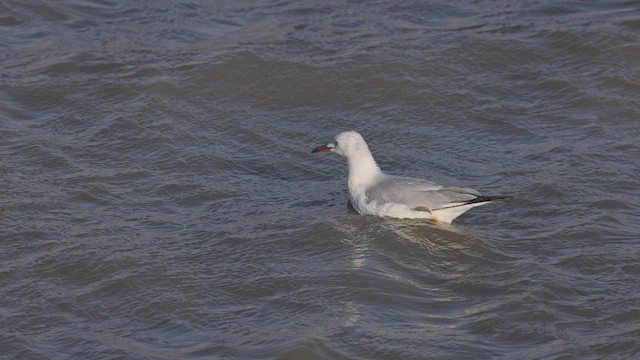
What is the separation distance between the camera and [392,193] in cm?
938

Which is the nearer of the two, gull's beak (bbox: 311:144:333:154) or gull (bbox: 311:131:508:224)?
gull (bbox: 311:131:508:224)

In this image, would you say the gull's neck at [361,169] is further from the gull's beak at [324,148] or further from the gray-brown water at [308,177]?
the gray-brown water at [308,177]

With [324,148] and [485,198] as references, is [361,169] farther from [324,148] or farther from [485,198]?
[485,198]

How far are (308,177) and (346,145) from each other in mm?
552

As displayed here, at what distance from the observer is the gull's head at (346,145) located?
991cm

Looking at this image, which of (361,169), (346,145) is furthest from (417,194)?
(346,145)

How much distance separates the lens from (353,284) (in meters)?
8.08

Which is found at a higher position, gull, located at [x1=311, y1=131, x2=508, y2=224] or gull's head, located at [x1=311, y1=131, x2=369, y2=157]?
gull's head, located at [x1=311, y1=131, x2=369, y2=157]

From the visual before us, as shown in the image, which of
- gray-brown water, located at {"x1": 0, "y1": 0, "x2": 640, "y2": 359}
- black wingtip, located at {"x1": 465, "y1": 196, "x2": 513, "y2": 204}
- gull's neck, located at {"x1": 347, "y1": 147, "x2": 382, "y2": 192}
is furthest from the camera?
gull's neck, located at {"x1": 347, "y1": 147, "x2": 382, "y2": 192}

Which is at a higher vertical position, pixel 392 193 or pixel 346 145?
pixel 346 145

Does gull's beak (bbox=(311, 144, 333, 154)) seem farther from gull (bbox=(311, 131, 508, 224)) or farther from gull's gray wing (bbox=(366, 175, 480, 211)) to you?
gull's gray wing (bbox=(366, 175, 480, 211))

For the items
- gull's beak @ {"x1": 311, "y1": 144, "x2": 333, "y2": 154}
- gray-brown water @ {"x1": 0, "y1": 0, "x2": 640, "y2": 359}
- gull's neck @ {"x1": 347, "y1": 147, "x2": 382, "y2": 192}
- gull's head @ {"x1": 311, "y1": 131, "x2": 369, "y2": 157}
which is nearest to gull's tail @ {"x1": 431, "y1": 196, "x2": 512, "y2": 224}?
gray-brown water @ {"x1": 0, "y1": 0, "x2": 640, "y2": 359}

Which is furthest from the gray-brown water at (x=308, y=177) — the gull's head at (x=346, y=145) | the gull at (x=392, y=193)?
the gull's head at (x=346, y=145)

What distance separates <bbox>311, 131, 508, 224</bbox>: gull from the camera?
357 inches
